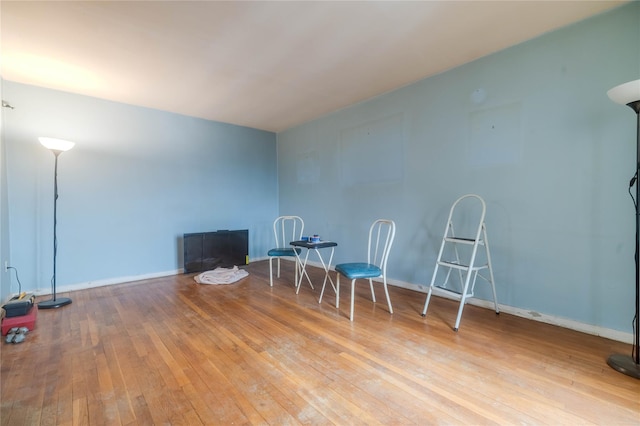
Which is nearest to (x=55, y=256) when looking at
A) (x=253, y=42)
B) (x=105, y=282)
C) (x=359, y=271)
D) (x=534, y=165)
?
(x=105, y=282)

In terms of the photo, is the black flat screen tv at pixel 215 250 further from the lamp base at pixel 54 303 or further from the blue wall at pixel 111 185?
the lamp base at pixel 54 303

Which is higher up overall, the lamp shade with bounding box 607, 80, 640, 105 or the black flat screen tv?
the lamp shade with bounding box 607, 80, 640, 105

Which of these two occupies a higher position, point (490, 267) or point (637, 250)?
point (637, 250)

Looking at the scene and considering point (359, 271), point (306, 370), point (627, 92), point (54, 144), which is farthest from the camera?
point (54, 144)

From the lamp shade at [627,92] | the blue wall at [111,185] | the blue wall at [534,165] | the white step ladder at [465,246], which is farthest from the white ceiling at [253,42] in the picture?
the white step ladder at [465,246]

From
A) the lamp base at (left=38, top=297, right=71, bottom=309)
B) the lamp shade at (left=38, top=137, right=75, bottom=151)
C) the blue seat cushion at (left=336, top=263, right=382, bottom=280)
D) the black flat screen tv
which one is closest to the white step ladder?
the blue seat cushion at (left=336, top=263, right=382, bottom=280)

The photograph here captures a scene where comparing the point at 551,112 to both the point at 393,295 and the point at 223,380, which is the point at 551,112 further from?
the point at 223,380

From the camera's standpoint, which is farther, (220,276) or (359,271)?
(220,276)

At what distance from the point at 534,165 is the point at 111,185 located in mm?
5021

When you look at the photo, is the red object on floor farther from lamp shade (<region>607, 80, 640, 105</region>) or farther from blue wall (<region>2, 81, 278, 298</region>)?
lamp shade (<region>607, 80, 640, 105</region>)

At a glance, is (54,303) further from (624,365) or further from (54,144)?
(624,365)

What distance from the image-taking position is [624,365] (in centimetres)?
178

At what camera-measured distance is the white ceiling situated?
2.08 m

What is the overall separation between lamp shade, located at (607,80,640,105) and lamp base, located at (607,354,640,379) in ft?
5.46
